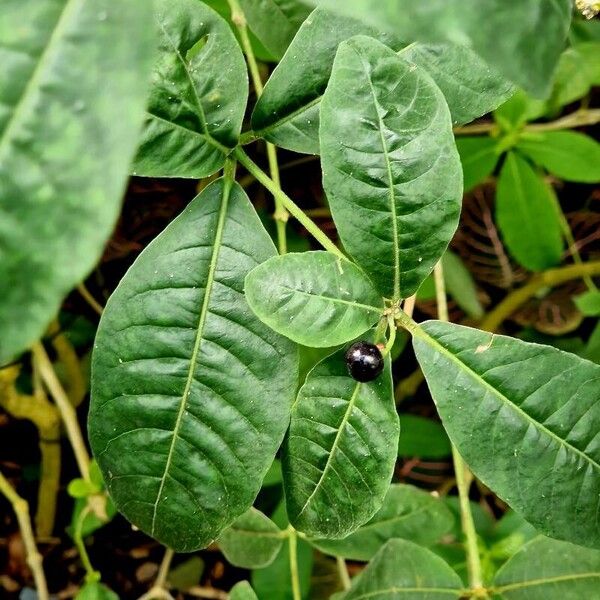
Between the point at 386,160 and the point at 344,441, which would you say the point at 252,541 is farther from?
the point at 386,160

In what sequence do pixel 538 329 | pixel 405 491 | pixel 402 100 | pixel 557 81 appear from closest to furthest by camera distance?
pixel 402 100 < pixel 405 491 < pixel 557 81 < pixel 538 329

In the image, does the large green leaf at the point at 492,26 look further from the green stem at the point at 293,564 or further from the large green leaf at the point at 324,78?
the green stem at the point at 293,564

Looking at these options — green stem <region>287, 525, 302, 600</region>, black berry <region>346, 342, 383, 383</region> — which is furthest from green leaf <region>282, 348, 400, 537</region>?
green stem <region>287, 525, 302, 600</region>

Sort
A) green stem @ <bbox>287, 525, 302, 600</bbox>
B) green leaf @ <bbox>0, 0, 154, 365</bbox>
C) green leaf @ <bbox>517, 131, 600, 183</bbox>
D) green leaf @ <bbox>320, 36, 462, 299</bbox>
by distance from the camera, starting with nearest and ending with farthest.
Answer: green leaf @ <bbox>0, 0, 154, 365</bbox> → green leaf @ <bbox>320, 36, 462, 299</bbox> → green stem @ <bbox>287, 525, 302, 600</bbox> → green leaf @ <bbox>517, 131, 600, 183</bbox>

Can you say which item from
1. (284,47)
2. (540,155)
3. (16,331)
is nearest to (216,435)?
(16,331)

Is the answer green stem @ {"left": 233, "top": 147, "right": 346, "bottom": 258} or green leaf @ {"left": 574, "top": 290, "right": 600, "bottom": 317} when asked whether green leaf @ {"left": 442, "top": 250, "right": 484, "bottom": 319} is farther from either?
green stem @ {"left": 233, "top": 147, "right": 346, "bottom": 258}

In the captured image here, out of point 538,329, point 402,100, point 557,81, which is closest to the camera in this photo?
point 402,100

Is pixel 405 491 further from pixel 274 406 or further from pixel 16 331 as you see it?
pixel 16 331
